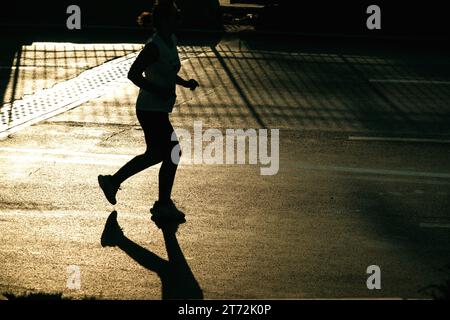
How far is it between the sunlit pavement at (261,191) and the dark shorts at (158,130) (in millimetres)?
680

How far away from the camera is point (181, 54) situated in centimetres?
1788

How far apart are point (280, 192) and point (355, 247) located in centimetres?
183

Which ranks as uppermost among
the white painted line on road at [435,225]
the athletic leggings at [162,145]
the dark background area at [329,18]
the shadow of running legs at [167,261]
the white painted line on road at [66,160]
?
the athletic leggings at [162,145]

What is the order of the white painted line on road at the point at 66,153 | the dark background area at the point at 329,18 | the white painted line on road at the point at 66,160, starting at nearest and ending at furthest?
the white painted line on road at the point at 66,160 → the white painted line on road at the point at 66,153 → the dark background area at the point at 329,18

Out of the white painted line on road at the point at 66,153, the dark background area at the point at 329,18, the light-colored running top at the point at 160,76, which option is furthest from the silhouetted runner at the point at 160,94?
the dark background area at the point at 329,18

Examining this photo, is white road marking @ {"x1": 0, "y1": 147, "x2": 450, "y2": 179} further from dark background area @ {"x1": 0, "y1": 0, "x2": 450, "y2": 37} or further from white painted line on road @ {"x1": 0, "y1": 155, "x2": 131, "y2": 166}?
dark background area @ {"x1": 0, "y1": 0, "x2": 450, "y2": 37}

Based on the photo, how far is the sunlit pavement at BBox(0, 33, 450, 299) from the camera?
7.95m

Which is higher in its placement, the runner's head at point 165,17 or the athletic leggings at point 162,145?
the runner's head at point 165,17

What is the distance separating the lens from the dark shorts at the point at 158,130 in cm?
925

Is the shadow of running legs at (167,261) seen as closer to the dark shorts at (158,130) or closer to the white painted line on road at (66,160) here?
the dark shorts at (158,130)

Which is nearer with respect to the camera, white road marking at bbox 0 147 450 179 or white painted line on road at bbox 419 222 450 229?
white painted line on road at bbox 419 222 450 229

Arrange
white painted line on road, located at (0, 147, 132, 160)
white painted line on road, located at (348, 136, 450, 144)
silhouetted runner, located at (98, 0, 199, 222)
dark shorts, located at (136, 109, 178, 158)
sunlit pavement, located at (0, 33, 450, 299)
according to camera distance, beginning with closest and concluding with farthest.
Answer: sunlit pavement, located at (0, 33, 450, 299)
silhouetted runner, located at (98, 0, 199, 222)
dark shorts, located at (136, 109, 178, 158)
white painted line on road, located at (0, 147, 132, 160)
white painted line on road, located at (348, 136, 450, 144)

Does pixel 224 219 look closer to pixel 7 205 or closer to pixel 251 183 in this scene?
pixel 251 183

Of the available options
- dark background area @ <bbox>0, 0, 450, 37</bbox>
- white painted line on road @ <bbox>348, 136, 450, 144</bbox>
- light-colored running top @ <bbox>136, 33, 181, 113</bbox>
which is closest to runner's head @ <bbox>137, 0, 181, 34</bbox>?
light-colored running top @ <bbox>136, 33, 181, 113</bbox>
